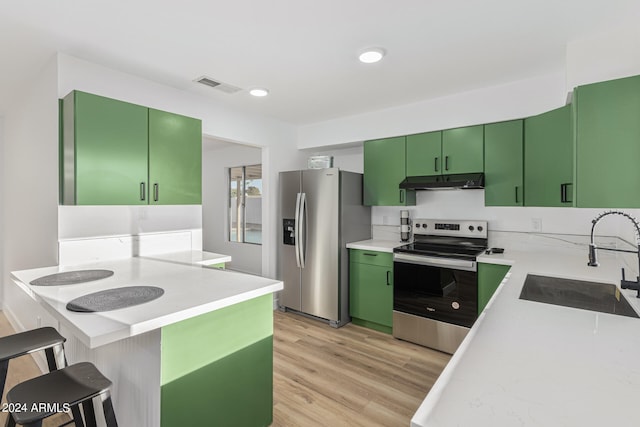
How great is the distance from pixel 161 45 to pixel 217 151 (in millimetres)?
4339

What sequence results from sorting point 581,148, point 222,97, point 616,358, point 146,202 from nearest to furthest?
point 616,358 → point 581,148 → point 146,202 → point 222,97

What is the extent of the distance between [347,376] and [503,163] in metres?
2.21

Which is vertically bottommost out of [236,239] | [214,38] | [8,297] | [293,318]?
[293,318]

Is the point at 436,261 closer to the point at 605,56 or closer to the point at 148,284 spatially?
the point at 605,56

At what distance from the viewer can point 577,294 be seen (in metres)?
1.62

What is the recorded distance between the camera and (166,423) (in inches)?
54.1

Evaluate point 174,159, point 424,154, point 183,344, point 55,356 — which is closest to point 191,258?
point 174,159

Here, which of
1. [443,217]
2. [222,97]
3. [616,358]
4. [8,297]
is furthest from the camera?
[8,297]

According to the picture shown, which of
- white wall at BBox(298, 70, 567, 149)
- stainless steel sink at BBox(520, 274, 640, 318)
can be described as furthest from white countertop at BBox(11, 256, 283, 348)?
white wall at BBox(298, 70, 567, 149)

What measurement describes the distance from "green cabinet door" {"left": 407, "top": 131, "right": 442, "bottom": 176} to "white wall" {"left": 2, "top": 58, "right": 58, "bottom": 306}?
295 centimetres

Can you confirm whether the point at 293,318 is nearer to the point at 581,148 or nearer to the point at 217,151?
the point at 581,148

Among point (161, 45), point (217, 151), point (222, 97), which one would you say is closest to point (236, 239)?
point (217, 151)

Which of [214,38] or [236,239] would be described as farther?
[236,239]

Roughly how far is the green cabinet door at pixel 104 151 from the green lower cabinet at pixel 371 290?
215cm
